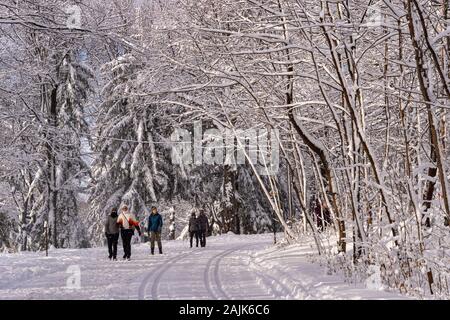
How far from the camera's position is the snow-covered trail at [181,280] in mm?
7922

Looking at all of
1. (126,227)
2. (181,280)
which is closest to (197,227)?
(126,227)

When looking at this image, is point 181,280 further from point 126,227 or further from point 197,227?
point 197,227

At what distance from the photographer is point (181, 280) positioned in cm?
1000

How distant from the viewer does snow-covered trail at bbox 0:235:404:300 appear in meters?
7.92

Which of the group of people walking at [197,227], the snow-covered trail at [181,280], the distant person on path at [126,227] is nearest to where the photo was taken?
the snow-covered trail at [181,280]

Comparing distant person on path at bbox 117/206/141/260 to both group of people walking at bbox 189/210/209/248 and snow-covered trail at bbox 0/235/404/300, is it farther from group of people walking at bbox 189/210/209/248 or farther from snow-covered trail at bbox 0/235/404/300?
group of people walking at bbox 189/210/209/248

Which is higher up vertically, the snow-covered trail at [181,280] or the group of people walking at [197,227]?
the group of people walking at [197,227]

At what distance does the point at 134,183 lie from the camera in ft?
91.6

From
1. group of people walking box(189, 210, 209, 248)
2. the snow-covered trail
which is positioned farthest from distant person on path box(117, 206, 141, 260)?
group of people walking box(189, 210, 209, 248)

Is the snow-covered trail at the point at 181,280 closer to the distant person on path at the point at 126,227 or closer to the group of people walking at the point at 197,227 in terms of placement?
the distant person on path at the point at 126,227

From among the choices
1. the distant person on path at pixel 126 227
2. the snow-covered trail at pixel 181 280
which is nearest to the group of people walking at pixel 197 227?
the distant person on path at pixel 126 227
